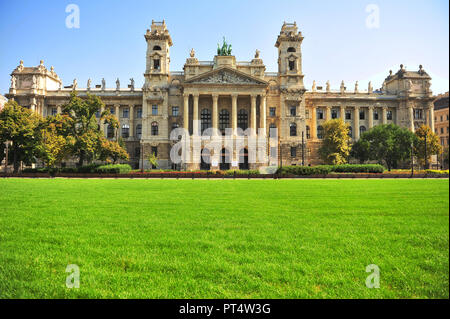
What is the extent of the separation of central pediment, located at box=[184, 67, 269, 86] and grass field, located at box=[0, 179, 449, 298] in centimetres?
4699

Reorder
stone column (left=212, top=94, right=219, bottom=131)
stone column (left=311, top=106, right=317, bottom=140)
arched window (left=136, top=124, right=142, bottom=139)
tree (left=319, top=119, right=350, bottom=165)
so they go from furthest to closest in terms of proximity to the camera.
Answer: stone column (left=311, top=106, right=317, bottom=140), arched window (left=136, top=124, right=142, bottom=139), stone column (left=212, top=94, right=219, bottom=131), tree (left=319, top=119, right=350, bottom=165)

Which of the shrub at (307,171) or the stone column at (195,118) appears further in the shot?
the stone column at (195,118)

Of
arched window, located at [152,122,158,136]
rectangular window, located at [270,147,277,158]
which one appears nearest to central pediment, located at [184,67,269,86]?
arched window, located at [152,122,158,136]

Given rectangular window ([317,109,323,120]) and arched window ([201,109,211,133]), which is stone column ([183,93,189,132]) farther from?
rectangular window ([317,109,323,120])

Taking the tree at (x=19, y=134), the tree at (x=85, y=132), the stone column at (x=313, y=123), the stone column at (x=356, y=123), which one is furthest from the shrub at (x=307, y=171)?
the tree at (x=19, y=134)

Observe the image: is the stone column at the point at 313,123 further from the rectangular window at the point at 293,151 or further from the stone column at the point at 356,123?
the stone column at the point at 356,123

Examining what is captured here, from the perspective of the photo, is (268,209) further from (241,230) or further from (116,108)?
(116,108)

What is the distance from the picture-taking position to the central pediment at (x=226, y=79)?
5330 centimetres

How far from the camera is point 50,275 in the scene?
4309mm

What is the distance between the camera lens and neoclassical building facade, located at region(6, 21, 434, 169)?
53.5 meters

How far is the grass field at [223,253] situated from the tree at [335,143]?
4469cm

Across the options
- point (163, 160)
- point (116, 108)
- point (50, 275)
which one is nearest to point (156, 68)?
point (116, 108)
